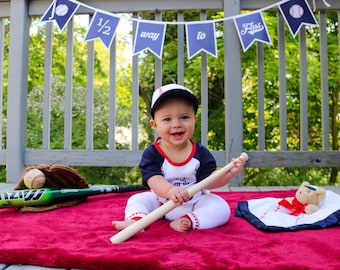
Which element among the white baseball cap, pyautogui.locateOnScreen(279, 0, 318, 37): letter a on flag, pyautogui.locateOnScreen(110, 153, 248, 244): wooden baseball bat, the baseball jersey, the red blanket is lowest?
the red blanket

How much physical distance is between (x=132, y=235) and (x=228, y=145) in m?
1.46

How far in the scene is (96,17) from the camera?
2.45 m

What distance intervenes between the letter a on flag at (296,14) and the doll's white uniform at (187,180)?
4.79 ft

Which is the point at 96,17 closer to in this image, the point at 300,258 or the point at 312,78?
the point at 300,258

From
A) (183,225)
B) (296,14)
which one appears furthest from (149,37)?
(183,225)

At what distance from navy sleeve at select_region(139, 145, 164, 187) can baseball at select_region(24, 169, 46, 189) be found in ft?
1.92

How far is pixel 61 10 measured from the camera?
2.48 m

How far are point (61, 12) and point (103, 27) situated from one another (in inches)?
12.2

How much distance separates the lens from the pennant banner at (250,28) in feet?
7.72

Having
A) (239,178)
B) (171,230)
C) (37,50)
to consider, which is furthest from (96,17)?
(37,50)

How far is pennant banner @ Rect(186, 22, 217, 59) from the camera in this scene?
2.39 metres

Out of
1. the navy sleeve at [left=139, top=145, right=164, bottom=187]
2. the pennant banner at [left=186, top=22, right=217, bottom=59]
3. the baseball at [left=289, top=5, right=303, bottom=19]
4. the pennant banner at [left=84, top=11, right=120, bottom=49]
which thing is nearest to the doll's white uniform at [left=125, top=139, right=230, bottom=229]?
the navy sleeve at [left=139, top=145, right=164, bottom=187]

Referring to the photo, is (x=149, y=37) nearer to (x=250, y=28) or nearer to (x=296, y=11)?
(x=250, y=28)

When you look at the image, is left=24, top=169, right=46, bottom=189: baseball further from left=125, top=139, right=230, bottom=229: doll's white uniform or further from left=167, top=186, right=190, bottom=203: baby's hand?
left=167, top=186, right=190, bottom=203: baby's hand
